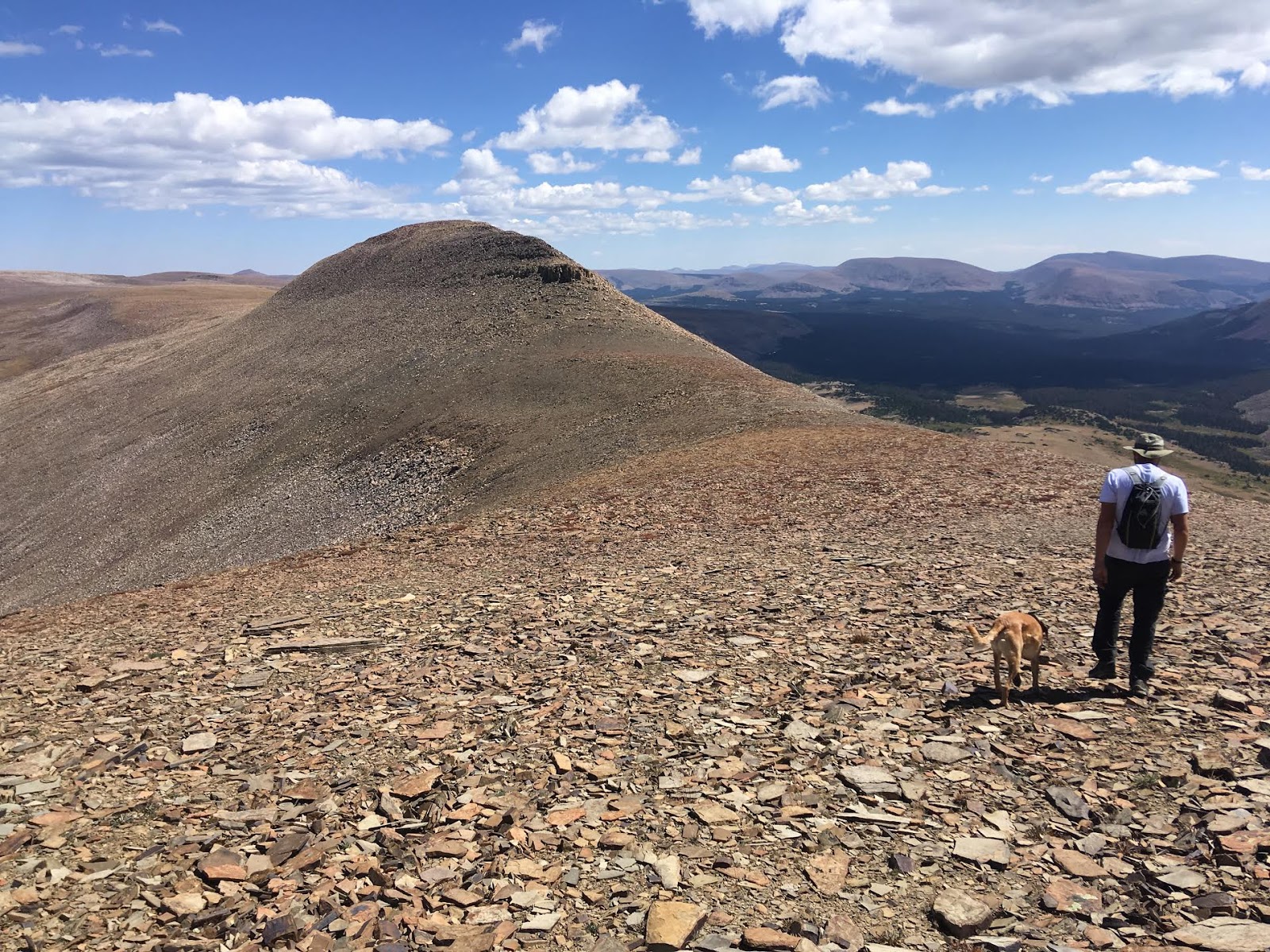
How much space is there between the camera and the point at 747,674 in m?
8.81

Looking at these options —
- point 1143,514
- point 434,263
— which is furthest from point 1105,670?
point 434,263

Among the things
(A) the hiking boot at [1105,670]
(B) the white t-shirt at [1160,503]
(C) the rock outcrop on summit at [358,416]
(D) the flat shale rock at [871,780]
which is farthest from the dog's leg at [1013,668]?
(C) the rock outcrop on summit at [358,416]

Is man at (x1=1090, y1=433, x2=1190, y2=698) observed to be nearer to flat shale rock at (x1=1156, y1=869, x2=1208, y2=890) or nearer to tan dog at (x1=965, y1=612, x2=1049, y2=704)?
tan dog at (x1=965, y1=612, x2=1049, y2=704)

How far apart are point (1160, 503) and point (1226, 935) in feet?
14.7

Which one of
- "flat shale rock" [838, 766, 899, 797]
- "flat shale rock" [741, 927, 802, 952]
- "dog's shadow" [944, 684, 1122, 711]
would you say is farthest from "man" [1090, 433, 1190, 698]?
"flat shale rock" [741, 927, 802, 952]

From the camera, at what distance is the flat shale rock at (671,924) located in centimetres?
478

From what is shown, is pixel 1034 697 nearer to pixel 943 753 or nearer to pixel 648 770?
pixel 943 753

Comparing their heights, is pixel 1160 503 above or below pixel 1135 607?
above

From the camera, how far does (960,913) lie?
4895mm

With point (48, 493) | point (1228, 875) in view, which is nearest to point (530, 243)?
point (48, 493)

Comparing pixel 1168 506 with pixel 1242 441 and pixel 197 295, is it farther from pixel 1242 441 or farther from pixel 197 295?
pixel 1242 441

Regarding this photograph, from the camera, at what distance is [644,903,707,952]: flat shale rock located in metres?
4.78

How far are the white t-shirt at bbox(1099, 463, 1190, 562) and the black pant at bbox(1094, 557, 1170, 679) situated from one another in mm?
74

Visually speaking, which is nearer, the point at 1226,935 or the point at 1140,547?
the point at 1226,935
